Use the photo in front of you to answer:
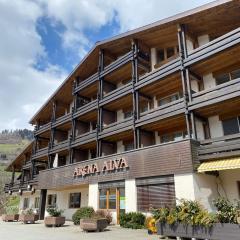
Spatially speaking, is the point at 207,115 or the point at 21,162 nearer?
the point at 207,115

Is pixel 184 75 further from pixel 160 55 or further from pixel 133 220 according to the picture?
pixel 133 220

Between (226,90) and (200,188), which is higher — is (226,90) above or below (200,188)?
above

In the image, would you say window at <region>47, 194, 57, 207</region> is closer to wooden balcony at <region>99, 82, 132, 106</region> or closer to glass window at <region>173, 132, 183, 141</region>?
wooden balcony at <region>99, 82, 132, 106</region>

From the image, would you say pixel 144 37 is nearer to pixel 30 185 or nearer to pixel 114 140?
pixel 114 140

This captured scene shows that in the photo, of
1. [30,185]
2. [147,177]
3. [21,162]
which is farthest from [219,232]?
[21,162]

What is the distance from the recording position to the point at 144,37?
2719 centimetres

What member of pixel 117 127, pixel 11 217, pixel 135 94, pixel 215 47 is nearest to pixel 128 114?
pixel 117 127

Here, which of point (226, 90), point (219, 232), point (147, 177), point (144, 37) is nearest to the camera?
point (219, 232)

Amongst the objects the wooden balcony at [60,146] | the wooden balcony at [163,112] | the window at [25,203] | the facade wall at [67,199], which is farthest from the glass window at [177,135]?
the window at [25,203]

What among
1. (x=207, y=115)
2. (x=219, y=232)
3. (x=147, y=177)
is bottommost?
(x=219, y=232)

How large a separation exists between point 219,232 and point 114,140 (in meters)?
18.4

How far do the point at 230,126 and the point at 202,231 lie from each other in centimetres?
1029

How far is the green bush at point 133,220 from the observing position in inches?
759

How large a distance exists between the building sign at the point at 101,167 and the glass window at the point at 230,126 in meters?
8.30
